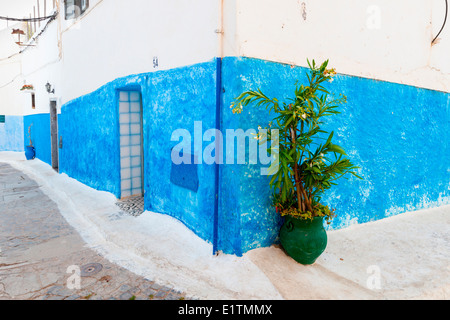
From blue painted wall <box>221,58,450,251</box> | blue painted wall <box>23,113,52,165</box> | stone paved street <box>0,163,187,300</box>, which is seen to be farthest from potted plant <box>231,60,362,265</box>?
blue painted wall <box>23,113,52,165</box>

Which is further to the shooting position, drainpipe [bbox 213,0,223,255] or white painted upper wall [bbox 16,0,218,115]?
white painted upper wall [bbox 16,0,218,115]

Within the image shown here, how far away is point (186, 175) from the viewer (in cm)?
448

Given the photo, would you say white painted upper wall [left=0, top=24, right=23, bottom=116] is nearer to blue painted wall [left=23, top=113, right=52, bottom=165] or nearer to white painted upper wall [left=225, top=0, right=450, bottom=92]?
blue painted wall [left=23, top=113, right=52, bottom=165]

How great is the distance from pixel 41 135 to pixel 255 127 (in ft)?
38.2

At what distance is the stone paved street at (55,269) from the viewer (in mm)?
3240

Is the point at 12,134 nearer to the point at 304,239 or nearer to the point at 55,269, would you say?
the point at 55,269

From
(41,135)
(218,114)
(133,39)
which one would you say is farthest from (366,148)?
(41,135)

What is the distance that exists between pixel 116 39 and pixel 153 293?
5.10 metres

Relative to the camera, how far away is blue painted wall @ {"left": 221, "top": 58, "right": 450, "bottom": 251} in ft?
11.9

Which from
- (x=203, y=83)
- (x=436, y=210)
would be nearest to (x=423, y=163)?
(x=436, y=210)

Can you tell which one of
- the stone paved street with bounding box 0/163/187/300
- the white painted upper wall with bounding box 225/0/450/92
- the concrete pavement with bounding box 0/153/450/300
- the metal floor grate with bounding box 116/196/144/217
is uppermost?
the white painted upper wall with bounding box 225/0/450/92

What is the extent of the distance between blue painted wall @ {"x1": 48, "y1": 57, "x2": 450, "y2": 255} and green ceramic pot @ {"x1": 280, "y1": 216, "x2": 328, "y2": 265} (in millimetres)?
331

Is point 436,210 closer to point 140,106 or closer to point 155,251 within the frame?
point 155,251

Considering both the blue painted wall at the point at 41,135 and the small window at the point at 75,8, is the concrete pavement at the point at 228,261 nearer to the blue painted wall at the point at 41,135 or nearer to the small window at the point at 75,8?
the small window at the point at 75,8
